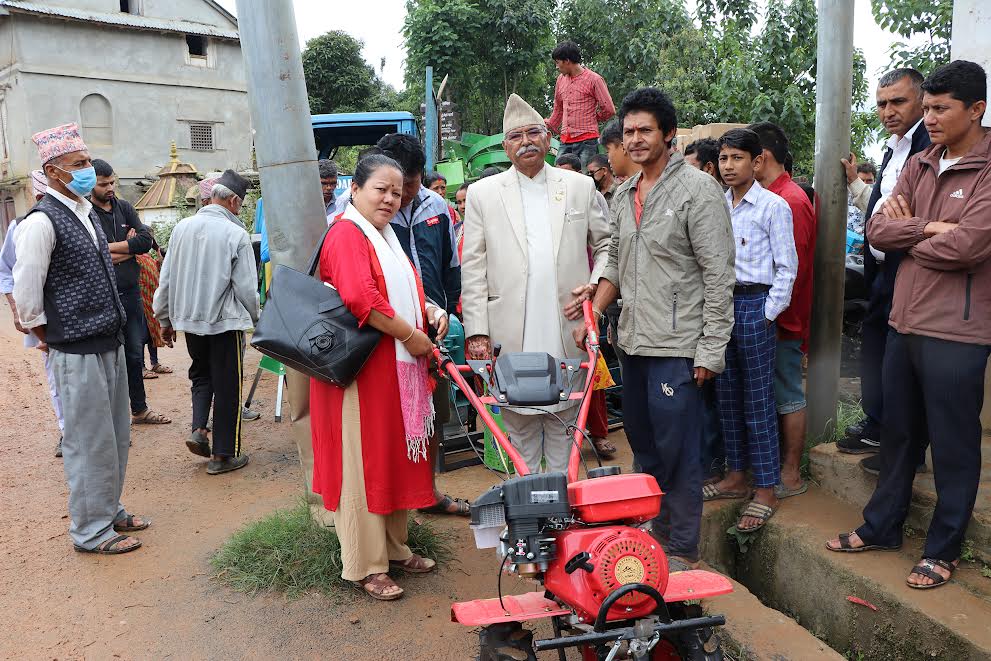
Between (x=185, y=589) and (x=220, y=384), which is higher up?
(x=220, y=384)

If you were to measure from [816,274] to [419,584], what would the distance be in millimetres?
2768

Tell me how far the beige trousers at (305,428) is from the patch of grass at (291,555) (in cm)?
5

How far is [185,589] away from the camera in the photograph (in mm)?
3596

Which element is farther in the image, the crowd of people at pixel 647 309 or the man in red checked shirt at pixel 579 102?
the man in red checked shirt at pixel 579 102

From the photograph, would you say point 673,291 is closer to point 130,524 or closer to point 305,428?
point 305,428

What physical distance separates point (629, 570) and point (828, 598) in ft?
6.19

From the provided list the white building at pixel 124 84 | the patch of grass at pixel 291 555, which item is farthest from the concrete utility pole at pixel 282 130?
the white building at pixel 124 84

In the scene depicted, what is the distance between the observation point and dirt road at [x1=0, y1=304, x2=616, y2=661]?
3.11 meters

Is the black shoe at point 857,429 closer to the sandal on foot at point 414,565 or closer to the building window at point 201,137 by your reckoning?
the sandal on foot at point 414,565

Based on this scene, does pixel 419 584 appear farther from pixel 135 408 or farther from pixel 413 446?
pixel 135 408

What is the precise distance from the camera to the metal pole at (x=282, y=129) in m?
3.46

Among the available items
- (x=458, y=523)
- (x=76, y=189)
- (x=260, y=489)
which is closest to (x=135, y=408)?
(x=260, y=489)

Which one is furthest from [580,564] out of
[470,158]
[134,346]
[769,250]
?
[470,158]

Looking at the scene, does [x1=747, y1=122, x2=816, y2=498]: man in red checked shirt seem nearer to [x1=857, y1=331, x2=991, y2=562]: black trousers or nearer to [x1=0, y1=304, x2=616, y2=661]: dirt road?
[x1=857, y1=331, x2=991, y2=562]: black trousers
